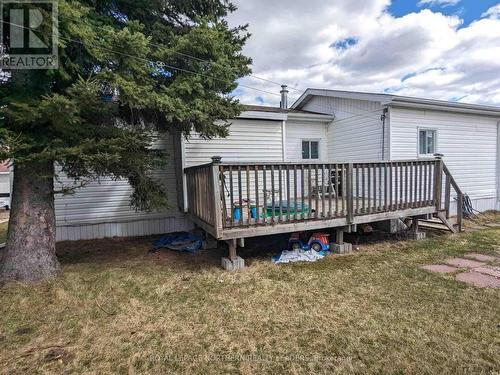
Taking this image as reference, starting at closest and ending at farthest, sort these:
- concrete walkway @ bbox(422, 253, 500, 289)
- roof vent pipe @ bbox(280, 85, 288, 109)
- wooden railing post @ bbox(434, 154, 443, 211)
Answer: concrete walkway @ bbox(422, 253, 500, 289)
wooden railing post @ bbox(434, 154, 443, 211)
roof vent pipe @ bbox(280, 85, 288, 109)

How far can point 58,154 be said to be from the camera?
10.8 feet

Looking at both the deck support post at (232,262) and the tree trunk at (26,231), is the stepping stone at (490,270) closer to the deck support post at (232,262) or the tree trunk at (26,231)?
the deck support post at (232,262)

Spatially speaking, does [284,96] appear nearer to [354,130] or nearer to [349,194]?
[354,130]

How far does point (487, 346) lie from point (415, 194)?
415 cm

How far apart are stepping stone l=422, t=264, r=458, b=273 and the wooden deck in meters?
1.27

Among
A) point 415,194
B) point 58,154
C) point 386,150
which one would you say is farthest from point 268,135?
point 58,154

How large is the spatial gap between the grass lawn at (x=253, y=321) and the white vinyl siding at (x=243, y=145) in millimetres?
3185

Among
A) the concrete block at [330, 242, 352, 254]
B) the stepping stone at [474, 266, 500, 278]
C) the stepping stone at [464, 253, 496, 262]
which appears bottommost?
the stepping stone at [464, 253, 496, 262]

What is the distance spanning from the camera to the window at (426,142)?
27.0 feet

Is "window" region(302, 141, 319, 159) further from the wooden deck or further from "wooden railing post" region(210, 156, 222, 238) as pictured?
"wooden railing post" region(210, 156, 222, 238)

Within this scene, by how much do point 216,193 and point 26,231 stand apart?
2.69 meters

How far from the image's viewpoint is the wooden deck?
4.28 meters

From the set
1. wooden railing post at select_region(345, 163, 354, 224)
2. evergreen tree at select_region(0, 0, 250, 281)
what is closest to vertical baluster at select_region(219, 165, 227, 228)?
evergreen tree at select_region(0, 0, 250, 281)

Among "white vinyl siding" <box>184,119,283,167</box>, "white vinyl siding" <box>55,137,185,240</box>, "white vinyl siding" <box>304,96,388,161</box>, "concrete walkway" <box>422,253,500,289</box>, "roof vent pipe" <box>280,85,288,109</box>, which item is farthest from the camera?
"roof vent pipe" <box>280,85,288,109</box>
